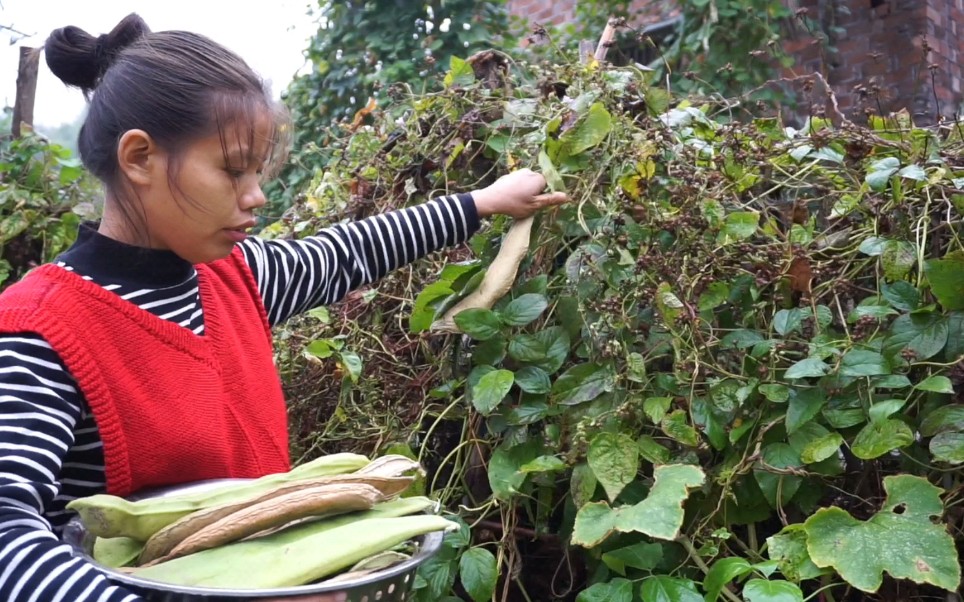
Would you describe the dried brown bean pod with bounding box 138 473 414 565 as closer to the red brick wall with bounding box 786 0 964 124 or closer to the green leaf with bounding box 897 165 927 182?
the green leaf with bounding box 897 165 927 182

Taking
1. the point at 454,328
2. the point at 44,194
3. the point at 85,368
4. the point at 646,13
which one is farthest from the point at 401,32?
the point at 85,368

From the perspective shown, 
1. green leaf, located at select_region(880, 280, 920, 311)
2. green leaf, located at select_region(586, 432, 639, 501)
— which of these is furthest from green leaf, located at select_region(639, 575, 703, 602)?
green leaf, located at select_region(880, 280, 920, 311)

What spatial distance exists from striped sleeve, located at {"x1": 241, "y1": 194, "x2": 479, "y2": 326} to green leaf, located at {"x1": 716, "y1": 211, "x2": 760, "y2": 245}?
0.42m

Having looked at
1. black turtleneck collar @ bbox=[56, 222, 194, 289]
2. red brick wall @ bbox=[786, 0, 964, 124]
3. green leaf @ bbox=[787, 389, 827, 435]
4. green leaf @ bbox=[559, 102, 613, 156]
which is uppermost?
black turtleneck collar @ bbox=[56, 222, 194, 289]

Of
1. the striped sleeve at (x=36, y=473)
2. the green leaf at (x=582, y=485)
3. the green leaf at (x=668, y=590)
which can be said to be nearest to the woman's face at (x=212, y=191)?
the striped sleeve at (x=36, y=473)

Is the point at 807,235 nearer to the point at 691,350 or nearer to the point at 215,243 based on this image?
the point at 691,350

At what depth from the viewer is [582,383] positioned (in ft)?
4.19

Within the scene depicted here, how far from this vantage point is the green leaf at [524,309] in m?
1.34

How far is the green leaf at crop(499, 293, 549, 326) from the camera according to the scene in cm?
134

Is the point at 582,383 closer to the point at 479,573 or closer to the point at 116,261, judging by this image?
the point at 479,573

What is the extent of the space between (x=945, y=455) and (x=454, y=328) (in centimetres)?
66

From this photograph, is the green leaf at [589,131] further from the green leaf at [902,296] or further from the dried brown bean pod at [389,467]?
the dried brown bean pod at [389,467]

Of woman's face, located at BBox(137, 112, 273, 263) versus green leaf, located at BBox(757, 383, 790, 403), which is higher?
woman's face, located at BBox(137, 112, 273, 263)

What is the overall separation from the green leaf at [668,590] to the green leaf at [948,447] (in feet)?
1.04
